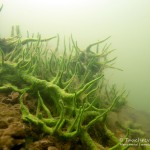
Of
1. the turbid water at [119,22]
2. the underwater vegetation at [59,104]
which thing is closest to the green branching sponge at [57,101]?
the underwater vegetation at [59,104]

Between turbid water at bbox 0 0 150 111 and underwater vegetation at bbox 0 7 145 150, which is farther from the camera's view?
turbid water at bbox 0 0 150 111

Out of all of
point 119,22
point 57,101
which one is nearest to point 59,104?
point 57,101

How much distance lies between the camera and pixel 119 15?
9525 cm

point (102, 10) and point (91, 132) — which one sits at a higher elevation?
point (102, 10)

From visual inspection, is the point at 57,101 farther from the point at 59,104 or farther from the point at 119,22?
the point at 119,22

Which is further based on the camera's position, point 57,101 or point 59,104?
point 57,101

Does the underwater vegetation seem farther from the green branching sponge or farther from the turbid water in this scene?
the turbid water

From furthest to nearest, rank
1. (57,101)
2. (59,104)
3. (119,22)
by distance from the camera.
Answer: (119,22) → (57,101) → (59,104)

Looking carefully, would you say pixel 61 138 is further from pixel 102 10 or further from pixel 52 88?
pixel 102 10

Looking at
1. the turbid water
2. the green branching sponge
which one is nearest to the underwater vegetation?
the green branching sponge

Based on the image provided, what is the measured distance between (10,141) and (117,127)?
2365 millimetres

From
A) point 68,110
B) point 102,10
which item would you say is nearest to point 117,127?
point 68,110

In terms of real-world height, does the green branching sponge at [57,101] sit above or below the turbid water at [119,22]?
below

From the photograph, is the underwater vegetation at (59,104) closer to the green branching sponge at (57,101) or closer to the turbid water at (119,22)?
the green branching sponge at (57,101)
